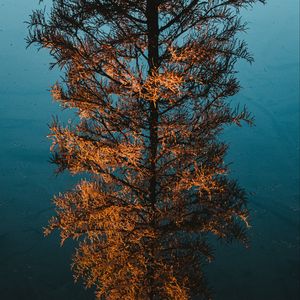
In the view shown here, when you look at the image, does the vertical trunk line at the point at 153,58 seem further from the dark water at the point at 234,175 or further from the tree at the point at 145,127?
the dark water at the point at 234,175

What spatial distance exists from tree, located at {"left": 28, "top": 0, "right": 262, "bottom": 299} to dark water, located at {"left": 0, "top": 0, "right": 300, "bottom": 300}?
1351 cm

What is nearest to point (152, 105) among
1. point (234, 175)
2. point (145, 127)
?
point (145, 127)

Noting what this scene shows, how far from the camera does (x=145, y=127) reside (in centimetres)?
967

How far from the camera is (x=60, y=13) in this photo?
862cm

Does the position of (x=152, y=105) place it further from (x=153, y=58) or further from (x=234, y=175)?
(x=234, y=175)

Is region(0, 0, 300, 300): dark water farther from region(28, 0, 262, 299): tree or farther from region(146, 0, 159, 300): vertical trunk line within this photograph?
region(146, 0, 159, 300): vertical trunk line

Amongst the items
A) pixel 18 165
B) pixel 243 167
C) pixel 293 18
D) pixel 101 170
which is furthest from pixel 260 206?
pixel 293 18

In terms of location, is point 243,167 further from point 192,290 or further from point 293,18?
point 293,18

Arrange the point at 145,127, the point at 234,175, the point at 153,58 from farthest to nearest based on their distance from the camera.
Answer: the point at 234,175, the point at 145,127, the point at 153,58

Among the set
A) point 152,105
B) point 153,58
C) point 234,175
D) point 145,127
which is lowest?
point 234,175

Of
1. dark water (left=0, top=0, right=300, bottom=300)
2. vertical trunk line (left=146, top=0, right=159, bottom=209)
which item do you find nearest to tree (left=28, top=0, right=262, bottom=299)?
vertical trunk line (left=146, top=0, right=159, bottom=209)

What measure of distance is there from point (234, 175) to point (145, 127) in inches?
1617

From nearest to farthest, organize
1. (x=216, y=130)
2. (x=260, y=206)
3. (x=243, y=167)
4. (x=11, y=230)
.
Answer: (x=216, y=130), (x=11, y=230), (x=260, y=206), (x=243, y=167)

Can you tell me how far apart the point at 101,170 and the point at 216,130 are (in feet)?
9.63
